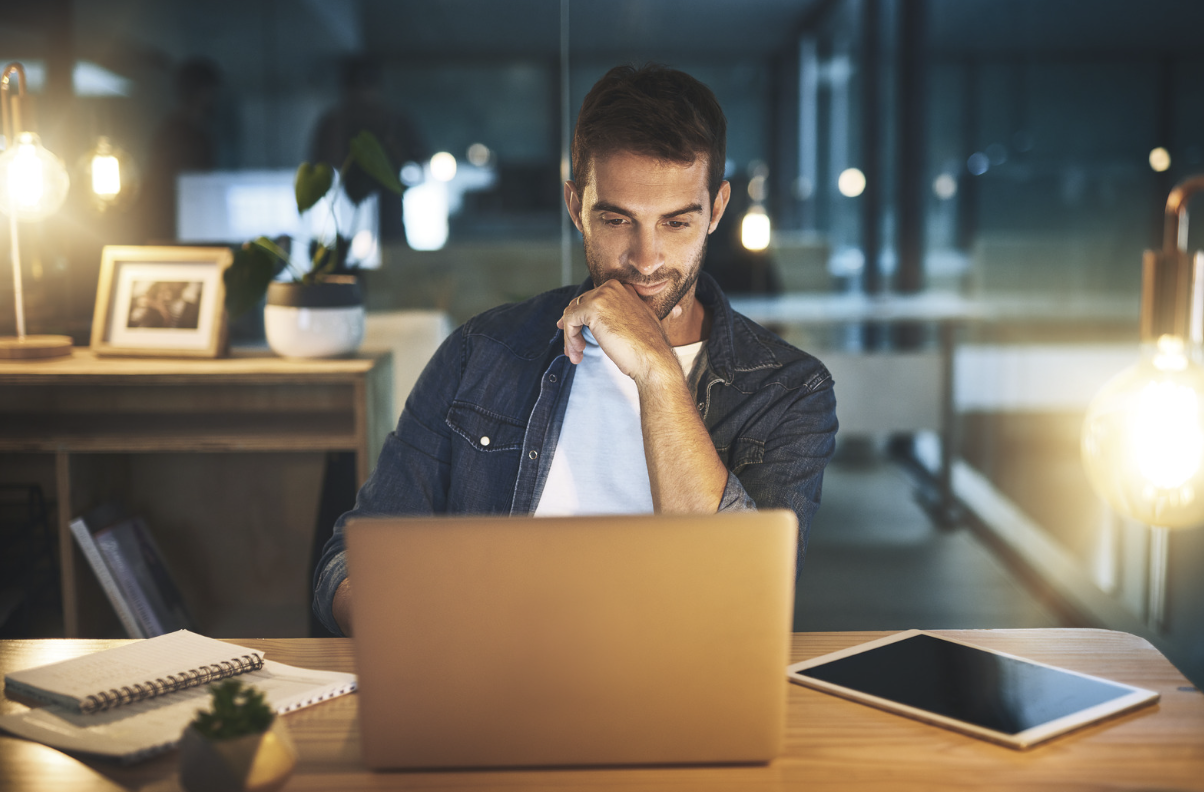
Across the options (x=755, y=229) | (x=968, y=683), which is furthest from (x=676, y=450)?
(x=755, y=229)

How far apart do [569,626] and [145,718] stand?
471 mm

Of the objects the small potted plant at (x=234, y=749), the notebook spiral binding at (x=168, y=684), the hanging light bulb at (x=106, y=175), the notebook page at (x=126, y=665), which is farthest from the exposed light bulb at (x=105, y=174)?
the small potted plant at (x=234, y=749)

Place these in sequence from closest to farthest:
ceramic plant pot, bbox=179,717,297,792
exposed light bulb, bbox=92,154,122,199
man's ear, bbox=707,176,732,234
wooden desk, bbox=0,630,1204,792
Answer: ceramic plant pot, bbox=179,717,297,792
wooden desk, bbox=0,630,1204,792
man's ear, bbox=707,176,732,234
exposed light bulb, bbox=92,154,122,199

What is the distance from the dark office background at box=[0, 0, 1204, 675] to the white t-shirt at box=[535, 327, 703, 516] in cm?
167

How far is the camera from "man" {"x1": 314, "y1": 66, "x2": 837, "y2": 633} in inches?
60.1

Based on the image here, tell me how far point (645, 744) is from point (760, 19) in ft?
9.62

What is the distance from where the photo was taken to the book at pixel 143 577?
2.43 meters

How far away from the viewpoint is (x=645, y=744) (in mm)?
852

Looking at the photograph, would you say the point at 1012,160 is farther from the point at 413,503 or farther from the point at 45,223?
the point at 45,223

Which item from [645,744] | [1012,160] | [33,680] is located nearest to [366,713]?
[645,744]

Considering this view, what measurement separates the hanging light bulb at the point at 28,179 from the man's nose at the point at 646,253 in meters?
1.52

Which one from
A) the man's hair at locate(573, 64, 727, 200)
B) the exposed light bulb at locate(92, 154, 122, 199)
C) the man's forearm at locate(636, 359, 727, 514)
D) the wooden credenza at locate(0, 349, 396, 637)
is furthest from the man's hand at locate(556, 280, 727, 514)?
the exposed light bulb at locate(92, 154, 122, 199)

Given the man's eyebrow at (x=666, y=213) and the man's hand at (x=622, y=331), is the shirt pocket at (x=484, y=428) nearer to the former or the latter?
the man's hand at (x=622, y=331)

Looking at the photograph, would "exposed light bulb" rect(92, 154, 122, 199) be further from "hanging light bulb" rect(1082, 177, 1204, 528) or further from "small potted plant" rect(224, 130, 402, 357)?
"hanging light bulb" rect(1082, 177, 1204, 528)
